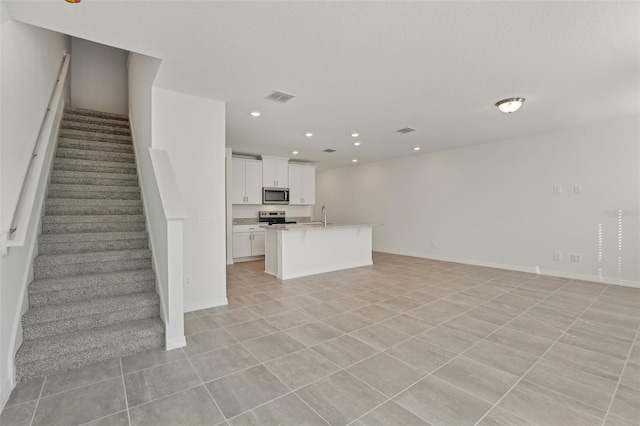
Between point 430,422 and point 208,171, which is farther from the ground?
point 208,171

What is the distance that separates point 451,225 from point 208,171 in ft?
17.7

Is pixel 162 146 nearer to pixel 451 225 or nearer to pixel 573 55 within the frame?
pixel 573 55

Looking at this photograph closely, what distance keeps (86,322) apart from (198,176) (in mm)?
1822

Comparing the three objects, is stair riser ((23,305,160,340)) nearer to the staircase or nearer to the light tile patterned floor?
the staircase

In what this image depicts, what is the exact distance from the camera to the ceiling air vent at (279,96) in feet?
11.3

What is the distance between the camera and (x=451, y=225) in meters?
6.62

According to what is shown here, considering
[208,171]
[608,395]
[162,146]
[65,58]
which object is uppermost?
[65,58]

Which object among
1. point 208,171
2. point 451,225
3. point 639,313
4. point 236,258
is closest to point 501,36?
point 208,171

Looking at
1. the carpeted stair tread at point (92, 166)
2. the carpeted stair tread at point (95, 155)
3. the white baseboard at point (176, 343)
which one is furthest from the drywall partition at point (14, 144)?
the carpeted stair tread at point (95, 155)

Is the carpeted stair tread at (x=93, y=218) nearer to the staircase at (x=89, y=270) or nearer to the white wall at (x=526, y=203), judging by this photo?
the staircase at (x=89, y=270)

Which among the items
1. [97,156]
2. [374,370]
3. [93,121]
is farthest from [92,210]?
[374,370]

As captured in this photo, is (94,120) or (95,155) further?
(94,120)

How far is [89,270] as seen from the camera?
115 inches

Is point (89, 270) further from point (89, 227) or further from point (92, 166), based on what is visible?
point (92, 166)
